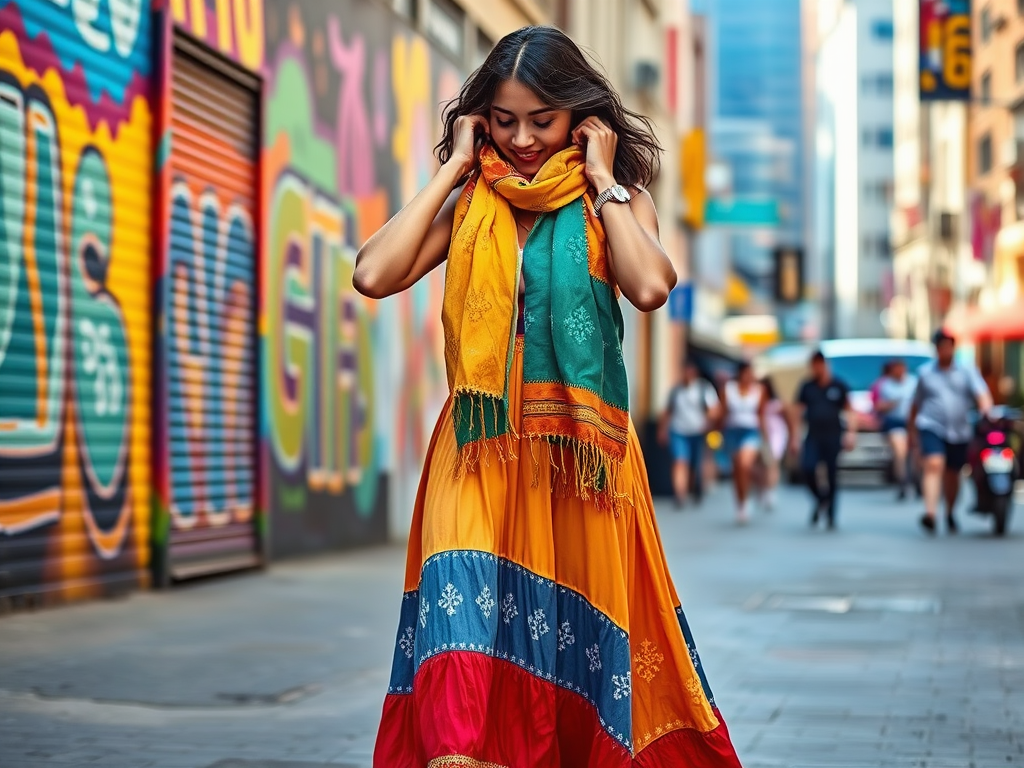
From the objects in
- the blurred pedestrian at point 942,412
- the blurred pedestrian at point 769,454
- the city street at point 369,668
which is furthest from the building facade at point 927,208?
the city street at point 369,668

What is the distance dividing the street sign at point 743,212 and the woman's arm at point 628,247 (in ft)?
92.6

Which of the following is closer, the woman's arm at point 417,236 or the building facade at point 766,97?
the woman's arm at point 417,236

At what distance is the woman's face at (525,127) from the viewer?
384cm

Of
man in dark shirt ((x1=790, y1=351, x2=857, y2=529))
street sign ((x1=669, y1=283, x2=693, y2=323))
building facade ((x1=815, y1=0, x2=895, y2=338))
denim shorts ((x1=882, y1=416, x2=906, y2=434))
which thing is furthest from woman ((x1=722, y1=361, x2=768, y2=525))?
building facade ((x1=815, y1=0, x2=895, y2=338))

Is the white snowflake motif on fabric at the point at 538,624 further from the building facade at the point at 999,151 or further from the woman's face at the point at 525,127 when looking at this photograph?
the building facade at the point at 999,151

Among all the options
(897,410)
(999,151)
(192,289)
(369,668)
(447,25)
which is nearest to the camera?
(369,668)

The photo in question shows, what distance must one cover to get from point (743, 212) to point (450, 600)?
30.5m

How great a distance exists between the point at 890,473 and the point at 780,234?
150239 mm

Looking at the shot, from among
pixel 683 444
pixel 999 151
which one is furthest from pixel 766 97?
pixel 683 444

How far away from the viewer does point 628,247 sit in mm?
3801

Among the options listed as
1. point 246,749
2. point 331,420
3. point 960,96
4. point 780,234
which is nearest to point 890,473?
point 960,96

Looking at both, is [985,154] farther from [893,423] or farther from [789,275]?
[893,423]

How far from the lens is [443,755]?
3.54 metres

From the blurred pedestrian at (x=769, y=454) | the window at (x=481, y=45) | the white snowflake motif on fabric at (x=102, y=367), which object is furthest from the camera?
the blurred pedestrian at (x=769, y=454)
